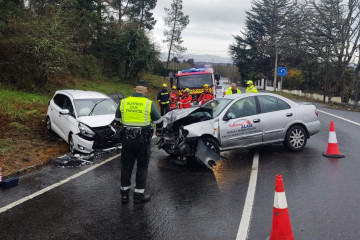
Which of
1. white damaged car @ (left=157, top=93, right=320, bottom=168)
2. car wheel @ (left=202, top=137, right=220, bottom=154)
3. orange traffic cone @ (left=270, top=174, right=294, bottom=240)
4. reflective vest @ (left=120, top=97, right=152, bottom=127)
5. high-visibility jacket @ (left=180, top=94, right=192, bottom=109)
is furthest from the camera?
high-visibility jacket @ (left=180, top=94, right=192, bottom=109)

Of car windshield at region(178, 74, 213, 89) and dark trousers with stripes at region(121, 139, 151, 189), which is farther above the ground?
car windshield at region(178, 74, 213, 89)

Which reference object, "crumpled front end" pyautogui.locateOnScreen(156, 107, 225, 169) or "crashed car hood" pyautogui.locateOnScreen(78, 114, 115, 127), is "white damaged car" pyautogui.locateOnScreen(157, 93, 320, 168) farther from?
"crashed car hood" pyautogui.locateOnScreen(78, 114, 115, 127)

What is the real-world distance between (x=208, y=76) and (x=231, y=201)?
1279cm

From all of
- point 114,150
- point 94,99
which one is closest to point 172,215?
point 114,150

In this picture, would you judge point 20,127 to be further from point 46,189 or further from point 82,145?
point 46,189

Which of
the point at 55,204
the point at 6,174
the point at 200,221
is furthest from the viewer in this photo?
the point at 6,174

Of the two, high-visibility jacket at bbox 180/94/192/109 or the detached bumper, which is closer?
the detached bumper

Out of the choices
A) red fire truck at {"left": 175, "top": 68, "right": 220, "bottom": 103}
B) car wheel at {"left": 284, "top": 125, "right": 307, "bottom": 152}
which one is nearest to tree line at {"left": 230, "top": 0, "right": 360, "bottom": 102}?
red fire truck at {"left": 175, "top": 68, "right": 220, "bottom": 103}

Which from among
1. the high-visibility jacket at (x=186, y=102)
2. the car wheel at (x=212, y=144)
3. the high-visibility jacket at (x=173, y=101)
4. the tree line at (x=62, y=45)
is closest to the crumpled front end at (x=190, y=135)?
the car wheel at (x=212, y=144)

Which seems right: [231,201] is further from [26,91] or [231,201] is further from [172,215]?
[26,91]

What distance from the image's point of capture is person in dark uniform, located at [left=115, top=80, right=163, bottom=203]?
215 inches

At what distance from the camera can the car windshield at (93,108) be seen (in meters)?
9.94

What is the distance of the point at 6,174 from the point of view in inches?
278

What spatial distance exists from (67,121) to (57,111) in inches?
43.2
